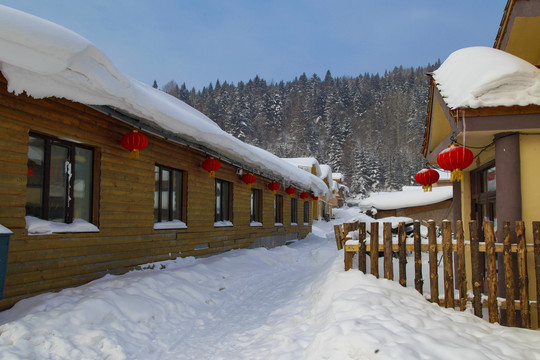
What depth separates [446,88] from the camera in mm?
5852

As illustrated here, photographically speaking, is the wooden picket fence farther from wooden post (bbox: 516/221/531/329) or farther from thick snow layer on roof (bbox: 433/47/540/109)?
thick snow layer on roof (bbox: 433/47/540/109)

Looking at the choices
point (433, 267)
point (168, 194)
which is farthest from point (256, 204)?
point (433, 267)

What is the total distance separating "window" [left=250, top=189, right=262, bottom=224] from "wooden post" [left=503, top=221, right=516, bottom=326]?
10357mm

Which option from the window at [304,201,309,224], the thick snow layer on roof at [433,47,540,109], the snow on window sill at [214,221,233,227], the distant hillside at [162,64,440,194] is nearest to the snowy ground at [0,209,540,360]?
the thick snow layer on roof at [433,47,540,109]

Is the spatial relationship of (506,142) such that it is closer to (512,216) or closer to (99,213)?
(512,216)

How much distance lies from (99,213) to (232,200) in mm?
5998

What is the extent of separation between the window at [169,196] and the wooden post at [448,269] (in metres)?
5.84

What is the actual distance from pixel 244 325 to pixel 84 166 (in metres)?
3.70

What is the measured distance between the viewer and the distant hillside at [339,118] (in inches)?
2569

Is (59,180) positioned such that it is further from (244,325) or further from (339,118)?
(339,118)

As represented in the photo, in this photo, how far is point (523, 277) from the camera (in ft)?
15.4

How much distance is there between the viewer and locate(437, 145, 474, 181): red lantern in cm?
552

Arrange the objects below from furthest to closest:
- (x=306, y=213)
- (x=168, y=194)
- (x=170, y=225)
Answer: (x=306, y=213) < (x=168, y=194) < (x=170, y=225)

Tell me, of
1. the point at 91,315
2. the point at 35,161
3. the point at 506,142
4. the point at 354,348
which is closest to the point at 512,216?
the point at 506,142
